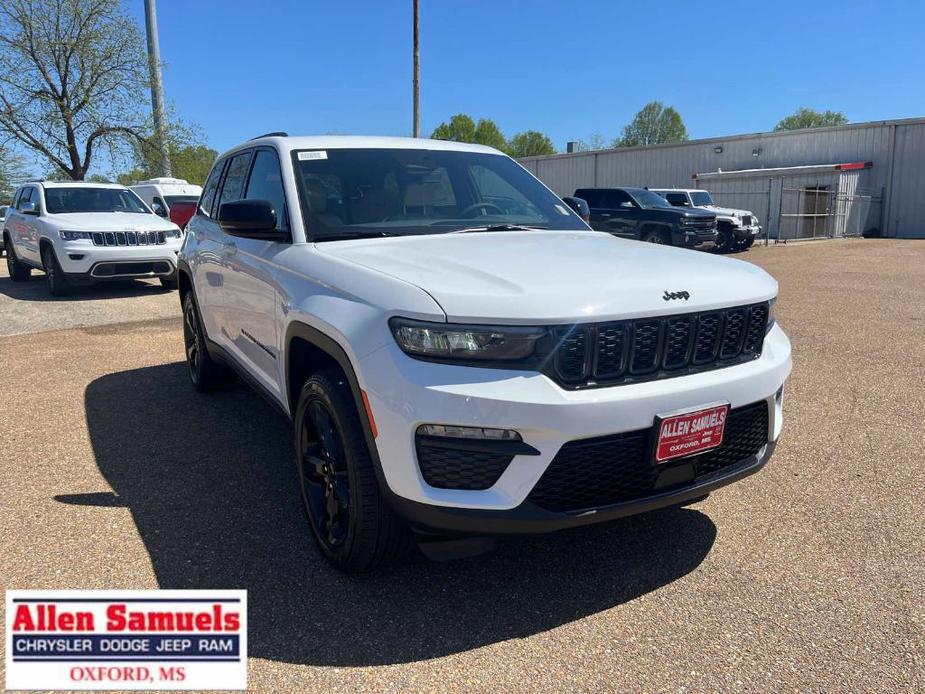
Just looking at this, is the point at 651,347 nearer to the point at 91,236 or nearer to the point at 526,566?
the point at 526,566

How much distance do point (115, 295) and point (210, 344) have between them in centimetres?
776

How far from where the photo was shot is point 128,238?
1102 centimetres

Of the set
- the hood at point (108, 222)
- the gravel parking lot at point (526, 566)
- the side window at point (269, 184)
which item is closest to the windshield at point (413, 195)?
the side window at point (269, 184)

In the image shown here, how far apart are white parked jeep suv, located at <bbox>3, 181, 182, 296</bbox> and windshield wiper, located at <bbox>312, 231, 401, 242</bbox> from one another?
881cm

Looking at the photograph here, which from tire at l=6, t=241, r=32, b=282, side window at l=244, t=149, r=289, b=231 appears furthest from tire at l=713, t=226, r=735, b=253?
side window at l=244, t=149, r=289, b=231

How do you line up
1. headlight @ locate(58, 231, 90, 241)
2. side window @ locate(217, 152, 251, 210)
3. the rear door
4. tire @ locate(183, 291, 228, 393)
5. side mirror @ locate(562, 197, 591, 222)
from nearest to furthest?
the rear door < side window @ locate(217, 152, 251, 210) < side mirror @ locate(562, 197, 591, 222) < tire @ locate(183, 291, 228, 393) < headlight @ locate(58, 231, 90, 241)

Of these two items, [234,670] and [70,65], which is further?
[70,65]

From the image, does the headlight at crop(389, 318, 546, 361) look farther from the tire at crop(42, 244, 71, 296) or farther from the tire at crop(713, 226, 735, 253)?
the tire at crop(713, 226, 735, 253)

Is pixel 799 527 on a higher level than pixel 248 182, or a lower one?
lower

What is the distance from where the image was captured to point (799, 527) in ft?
10.8

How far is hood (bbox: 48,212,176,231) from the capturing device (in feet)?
35.6

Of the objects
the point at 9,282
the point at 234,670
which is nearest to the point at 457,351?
the point at 234,670

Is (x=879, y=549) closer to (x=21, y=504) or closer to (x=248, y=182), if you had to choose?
(x=248, y=182)

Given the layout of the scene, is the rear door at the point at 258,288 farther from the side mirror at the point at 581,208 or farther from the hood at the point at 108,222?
the hood at the point at 108,222
